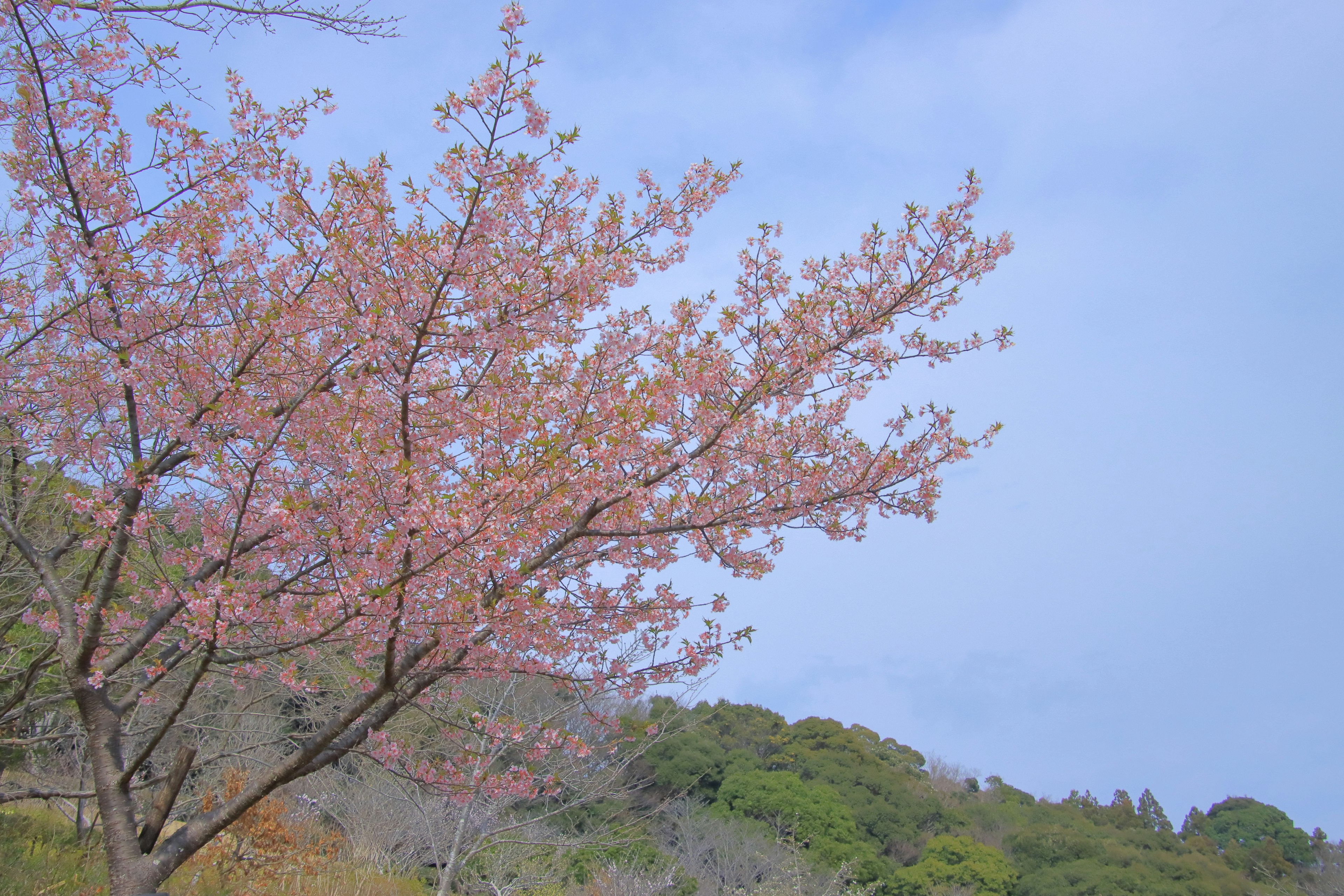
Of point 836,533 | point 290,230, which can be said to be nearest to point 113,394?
point 290,230

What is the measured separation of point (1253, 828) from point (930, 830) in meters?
14.4

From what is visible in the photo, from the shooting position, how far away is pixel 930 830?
2514 centimetres

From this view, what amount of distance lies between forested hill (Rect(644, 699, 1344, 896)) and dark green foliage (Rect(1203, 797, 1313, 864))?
0.06 meters

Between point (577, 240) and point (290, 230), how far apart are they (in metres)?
1.56

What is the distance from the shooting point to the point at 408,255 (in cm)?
351

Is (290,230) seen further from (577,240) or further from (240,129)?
(577,240)

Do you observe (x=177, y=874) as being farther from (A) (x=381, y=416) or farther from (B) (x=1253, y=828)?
(B) (x=1253, y=828)

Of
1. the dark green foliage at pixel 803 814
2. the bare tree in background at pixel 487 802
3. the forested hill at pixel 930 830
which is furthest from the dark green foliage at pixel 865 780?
the bare tree in background at pixel 487 802

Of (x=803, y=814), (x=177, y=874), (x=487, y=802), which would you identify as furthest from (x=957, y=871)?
(x=177, y=874)

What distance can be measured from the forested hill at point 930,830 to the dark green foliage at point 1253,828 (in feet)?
0.21

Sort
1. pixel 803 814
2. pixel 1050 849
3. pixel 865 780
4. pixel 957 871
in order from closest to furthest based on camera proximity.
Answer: pixel 957 871 → pixel 803 814 → pixel 1050 849 → pixel 865 780

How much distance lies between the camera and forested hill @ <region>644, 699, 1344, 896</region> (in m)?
21.6

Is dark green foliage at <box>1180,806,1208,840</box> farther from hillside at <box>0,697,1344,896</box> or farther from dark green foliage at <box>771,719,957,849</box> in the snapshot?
dark green foliage at <box>771,719,957,849</box>

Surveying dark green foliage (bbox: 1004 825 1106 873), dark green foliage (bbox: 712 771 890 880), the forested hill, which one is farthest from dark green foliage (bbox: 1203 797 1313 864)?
dark green foliage (bbox: 712 771 890 880)
